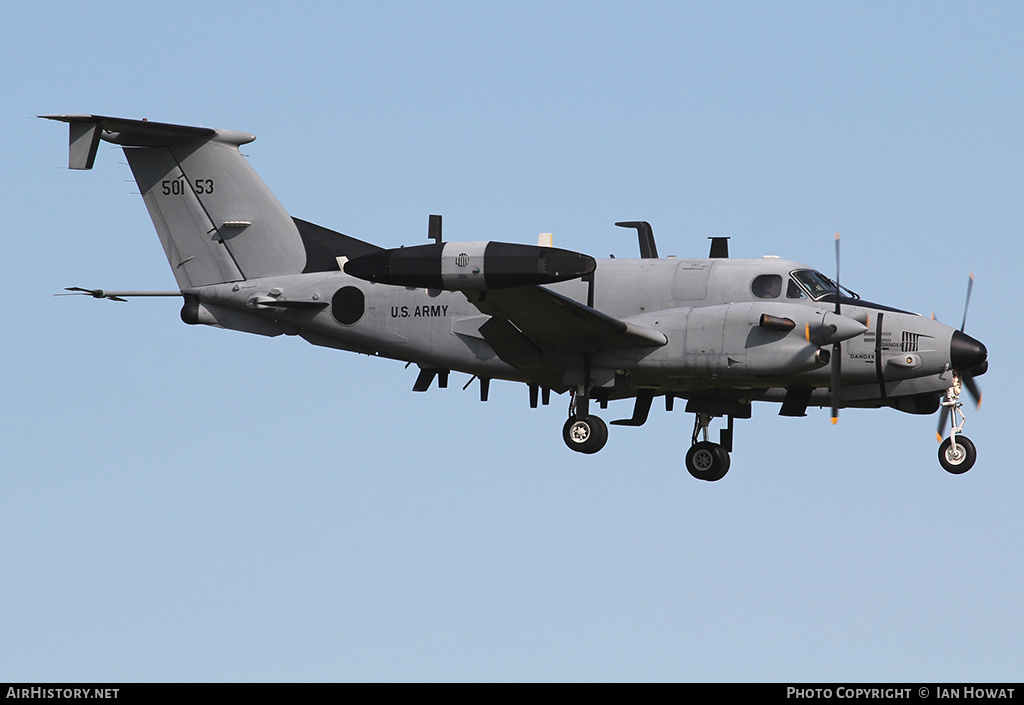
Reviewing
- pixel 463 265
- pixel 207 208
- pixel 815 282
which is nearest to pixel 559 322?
pixel 463 265

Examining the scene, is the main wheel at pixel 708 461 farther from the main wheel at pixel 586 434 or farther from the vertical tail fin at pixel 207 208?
the vertical tail fin at pixel 207 208

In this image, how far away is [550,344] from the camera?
997 inches

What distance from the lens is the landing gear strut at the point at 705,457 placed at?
2789 centimetres

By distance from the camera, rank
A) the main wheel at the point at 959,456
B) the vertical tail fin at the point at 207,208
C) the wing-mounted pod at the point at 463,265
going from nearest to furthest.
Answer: the wing-mounted pod at the point at 463,265, the main wheel at the point at 959,456, the vertical tail fin at the point at 207,208

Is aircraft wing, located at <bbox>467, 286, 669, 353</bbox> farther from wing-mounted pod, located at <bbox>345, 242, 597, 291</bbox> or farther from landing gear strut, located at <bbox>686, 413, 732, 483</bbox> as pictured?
landing gear strut, located at <bbox>686, 413, 732, 483</bbox>

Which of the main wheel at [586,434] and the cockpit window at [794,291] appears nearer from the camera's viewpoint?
the main wheel at [586,434]

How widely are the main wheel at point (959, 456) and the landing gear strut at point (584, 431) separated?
5.68 meters

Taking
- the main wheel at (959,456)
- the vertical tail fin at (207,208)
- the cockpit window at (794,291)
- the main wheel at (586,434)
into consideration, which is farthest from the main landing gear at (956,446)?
the vertical tail fin at (207,208)

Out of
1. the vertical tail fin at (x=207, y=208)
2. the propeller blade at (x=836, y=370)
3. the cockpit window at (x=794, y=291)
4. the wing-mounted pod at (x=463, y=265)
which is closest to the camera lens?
the wing-mounted pod at (x=463, y=265)

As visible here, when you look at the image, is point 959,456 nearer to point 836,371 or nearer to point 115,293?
point 836,371
